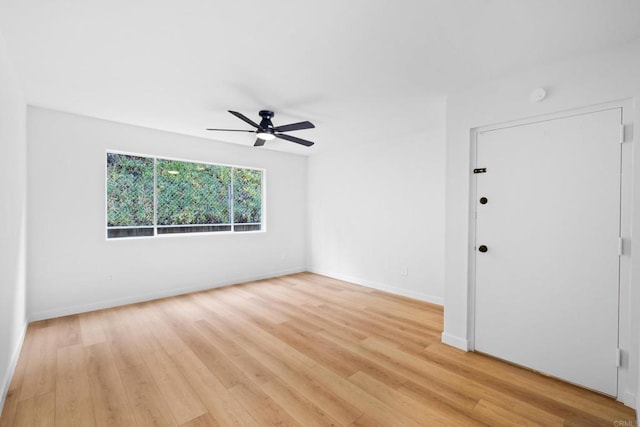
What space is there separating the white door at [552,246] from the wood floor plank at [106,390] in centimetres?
297

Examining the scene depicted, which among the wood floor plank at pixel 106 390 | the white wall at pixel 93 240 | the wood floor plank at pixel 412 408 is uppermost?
the white wall at pixel 93 240

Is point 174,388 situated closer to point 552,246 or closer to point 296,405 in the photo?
point 296,405

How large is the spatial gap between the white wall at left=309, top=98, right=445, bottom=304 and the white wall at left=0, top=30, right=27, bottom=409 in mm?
3656

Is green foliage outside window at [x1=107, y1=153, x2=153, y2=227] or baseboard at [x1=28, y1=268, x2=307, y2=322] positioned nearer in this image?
baseboard at [x1=28, y1=268, x2=307, y2=322]

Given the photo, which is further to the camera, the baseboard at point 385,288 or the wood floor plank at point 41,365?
the baseboard at point 385,288

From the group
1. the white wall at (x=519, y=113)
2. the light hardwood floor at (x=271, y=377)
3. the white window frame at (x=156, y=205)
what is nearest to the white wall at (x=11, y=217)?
the light hardwood floor at (x=271, y=377)

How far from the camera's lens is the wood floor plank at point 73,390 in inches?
69.6

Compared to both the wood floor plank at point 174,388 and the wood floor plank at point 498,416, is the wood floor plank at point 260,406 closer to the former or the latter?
the wood floor plank at point 174,388

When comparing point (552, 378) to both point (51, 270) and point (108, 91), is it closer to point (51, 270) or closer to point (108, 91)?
point (108, 91)

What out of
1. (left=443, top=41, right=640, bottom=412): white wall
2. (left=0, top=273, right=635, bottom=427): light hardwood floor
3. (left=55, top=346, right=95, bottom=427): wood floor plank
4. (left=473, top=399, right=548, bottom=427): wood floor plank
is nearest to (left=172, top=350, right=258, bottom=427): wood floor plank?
(left=0, top=273, right=635, bottom=427): light hardwood floor

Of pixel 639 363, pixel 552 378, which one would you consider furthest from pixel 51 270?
pixel 639 363

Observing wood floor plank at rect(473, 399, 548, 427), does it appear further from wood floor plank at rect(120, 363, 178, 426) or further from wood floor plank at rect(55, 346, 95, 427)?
wood floor plank at rect(55, 346, 95, 427)

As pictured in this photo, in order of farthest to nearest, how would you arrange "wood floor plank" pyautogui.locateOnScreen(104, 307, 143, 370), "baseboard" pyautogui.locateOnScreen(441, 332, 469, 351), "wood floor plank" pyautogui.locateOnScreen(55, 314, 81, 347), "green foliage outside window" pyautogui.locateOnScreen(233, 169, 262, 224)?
"green foliage outside window" pyautogui.locateOnScreen(233, 169, 262, 224) → "wood floor plank" pyautogui.locateOnScreen(55, 314, 81, 347) → "baseboard" pyautogui.locateOnScreen(441, 332, 469, 351) → "wood floor plank" pyautogui.locateOnScreen(104, 307, 143, 370)

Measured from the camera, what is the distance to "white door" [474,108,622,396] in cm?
203
